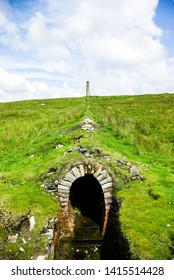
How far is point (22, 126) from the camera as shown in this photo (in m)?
26.6

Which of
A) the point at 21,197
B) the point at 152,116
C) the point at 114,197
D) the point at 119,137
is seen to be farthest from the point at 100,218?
the point at 152,116

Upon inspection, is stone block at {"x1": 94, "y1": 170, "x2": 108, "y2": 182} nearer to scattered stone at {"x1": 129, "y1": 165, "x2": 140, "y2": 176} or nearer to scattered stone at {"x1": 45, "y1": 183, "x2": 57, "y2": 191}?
scattered stone at {"x1": 129, "y1": 165, "x2": 140, "y2": 176}

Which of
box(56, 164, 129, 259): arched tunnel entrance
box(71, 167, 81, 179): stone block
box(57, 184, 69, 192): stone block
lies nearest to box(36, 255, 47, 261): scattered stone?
box(56, 164, 129, 259): arched tunnel entrance

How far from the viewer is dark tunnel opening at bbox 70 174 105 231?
498 inches

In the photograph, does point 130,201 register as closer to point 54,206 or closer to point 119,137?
point 54,206

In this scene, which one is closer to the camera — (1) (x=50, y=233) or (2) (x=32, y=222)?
(1) (x=50, y=233)

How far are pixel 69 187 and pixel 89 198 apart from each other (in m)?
3.34

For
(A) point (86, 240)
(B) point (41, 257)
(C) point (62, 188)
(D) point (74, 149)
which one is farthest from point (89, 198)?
(B) point (41, 257)

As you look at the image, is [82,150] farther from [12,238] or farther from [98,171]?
[12,238]

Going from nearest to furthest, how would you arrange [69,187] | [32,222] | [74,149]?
[32,222], [69,187], [74,149]

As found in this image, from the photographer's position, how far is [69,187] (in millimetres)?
11336

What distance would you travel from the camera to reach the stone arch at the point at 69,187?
11.1 metres

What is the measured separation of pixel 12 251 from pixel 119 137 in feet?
37.3

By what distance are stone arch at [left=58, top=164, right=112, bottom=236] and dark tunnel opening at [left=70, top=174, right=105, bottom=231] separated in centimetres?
68
